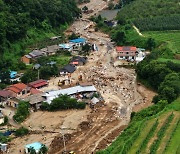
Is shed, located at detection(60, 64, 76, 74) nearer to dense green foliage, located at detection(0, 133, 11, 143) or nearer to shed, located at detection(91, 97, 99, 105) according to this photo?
shed, located at detection(91, 97, 99, 105)

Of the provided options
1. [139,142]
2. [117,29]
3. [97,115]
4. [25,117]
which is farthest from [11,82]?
[117,29]

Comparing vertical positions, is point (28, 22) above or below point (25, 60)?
above

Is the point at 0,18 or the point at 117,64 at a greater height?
the point at 0,18

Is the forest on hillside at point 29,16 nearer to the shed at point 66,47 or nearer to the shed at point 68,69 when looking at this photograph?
the shed at point 66,47

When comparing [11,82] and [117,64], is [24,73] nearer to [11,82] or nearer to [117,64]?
[11,82]

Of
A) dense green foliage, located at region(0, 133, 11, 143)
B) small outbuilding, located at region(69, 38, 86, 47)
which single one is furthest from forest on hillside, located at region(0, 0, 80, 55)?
dense green foliage, located at region(0, 133, 11, 143)

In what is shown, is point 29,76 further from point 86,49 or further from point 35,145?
point 35,145

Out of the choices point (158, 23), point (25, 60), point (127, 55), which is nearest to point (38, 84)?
point (25, 60)
